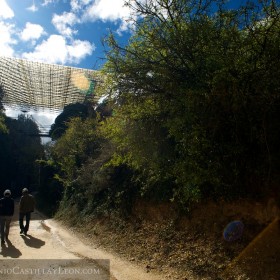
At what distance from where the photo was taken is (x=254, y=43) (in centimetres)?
620

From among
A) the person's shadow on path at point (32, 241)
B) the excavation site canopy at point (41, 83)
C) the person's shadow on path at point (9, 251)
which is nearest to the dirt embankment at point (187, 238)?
the person's shadow on path at point (32, 241)

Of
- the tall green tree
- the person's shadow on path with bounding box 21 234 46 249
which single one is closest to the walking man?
the person's shadow on path with bounding box 21 234 46 249

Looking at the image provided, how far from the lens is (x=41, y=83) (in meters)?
41.2

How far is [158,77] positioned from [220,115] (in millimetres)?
2004

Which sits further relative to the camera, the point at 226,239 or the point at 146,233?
the point at 146,233

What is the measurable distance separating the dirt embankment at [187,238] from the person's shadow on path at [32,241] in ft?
6.31

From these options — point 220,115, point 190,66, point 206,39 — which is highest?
point 206,39

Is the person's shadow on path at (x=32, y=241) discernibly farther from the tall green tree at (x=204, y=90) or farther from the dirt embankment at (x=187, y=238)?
the tall green tree at (x=204, y=90)

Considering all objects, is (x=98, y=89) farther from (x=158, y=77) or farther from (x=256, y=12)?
(x=256, y=12)

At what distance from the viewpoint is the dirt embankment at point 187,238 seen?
21.7 feet

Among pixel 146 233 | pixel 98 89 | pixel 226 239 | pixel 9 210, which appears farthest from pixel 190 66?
pixel 9 210

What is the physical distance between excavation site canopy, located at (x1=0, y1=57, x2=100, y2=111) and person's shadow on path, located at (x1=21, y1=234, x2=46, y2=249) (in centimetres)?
2157

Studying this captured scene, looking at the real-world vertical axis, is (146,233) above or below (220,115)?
below

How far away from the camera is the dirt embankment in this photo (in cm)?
663
